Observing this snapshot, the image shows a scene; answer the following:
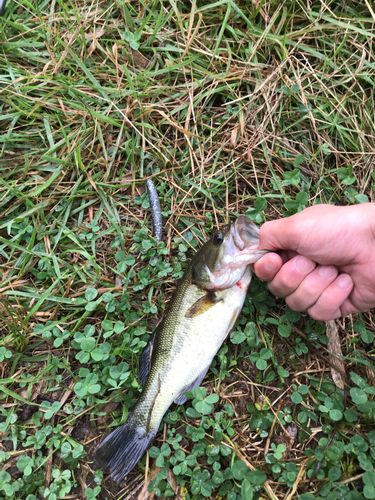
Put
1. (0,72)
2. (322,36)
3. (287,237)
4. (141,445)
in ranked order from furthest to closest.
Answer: (0,72) → (322,36) → (141,445) → (287,237)

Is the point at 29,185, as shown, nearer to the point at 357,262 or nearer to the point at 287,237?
the point at 287,237

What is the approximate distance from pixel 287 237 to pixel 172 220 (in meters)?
1.19

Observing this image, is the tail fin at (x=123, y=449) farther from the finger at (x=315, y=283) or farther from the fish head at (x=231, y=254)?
the finger at (x=315, y=283)

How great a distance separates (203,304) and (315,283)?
35.8 inches

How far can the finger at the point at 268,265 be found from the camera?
8.34ft

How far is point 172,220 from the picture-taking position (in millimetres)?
3223

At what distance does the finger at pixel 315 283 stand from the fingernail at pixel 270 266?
0.26m

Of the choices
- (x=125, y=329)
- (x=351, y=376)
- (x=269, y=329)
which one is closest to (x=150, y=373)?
(x=125, y=329)

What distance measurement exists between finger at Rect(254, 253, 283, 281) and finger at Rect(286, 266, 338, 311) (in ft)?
0.79

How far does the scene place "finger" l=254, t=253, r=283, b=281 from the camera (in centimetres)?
254

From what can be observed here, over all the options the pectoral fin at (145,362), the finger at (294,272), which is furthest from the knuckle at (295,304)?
the pectoral fin at (145,362)

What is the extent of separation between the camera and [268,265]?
2.56 meters

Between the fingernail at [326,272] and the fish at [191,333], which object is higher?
the fingernail at [326,272]


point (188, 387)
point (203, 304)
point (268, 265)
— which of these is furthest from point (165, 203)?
point (188, 387)
